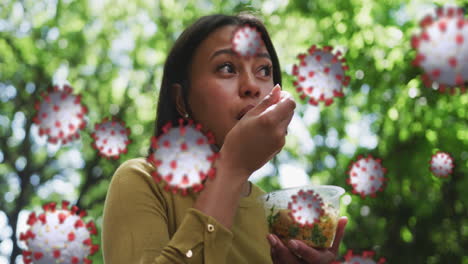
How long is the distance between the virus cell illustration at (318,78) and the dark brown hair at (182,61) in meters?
0.26

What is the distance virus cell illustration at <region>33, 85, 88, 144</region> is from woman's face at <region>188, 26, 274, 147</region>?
382 millimetres

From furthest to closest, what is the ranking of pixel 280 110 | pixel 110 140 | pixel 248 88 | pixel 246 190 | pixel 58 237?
pixel 110 140
pixel 246 190
pixel 248 88
pixel 58 237
pixel 280 110

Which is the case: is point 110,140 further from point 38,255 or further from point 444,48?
point 444,48

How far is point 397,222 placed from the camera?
4.63m

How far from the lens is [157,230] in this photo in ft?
3.75

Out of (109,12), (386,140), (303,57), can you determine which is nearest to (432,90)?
(386,140)

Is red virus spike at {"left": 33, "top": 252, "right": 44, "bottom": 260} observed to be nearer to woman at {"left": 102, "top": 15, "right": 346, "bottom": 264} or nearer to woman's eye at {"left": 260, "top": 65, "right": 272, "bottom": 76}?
woman at {"left": 102, "top": 15, "right": 346, "bottom": 264}

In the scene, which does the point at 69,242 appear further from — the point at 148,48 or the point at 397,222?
the point at 148,48

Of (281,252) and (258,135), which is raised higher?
(258,135)

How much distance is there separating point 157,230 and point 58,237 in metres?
0.27

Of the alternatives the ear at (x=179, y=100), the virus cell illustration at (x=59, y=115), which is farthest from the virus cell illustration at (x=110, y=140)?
the ear at (x=179, y=100)

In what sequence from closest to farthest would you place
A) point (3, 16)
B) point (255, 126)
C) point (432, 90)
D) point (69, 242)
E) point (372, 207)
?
1. point (255, 126)
2. point (69, 242)
3. point (432, 90)
4. point (372, 207)
5. point (3, 16)

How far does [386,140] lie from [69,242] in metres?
3.80

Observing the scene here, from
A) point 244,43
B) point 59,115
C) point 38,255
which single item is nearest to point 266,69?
point 244,43
